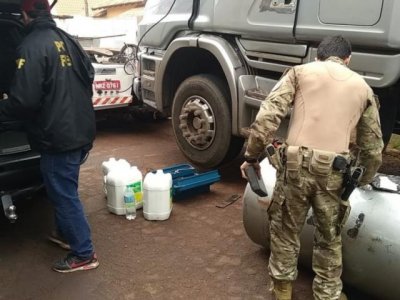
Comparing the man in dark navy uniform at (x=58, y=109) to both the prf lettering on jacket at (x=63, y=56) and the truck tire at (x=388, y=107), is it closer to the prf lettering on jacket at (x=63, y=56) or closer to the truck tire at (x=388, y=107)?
the prf lettering on jacket at (x=63, y=56)

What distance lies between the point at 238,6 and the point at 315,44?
1016mm

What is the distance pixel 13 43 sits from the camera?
423cm

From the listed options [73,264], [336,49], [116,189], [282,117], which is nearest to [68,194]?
[73,264]

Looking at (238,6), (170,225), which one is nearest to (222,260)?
(170,225)

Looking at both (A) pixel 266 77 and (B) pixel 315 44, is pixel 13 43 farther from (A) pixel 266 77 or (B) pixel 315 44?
(B) pixel 315 44

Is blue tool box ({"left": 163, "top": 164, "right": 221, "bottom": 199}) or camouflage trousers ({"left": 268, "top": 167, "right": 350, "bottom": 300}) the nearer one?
camouflage trousers ({"left": 268, "top": 167, "right": 350, "bottom": 300})

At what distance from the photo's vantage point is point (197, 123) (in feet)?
17.2

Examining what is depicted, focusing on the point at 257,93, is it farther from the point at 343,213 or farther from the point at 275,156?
the point at 343,213

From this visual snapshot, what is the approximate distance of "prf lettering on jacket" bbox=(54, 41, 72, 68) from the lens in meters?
3.06

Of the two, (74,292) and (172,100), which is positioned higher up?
(172,100)

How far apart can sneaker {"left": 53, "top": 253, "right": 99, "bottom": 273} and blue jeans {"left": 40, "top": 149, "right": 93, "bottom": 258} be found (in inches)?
1.6

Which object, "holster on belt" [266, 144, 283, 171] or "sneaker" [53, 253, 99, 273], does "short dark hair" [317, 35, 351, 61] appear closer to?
"holster on belt" [266, 144, 283, 171]

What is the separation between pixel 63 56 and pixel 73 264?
1.49 metres

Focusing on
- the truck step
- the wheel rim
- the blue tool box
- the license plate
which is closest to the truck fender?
the truck step
